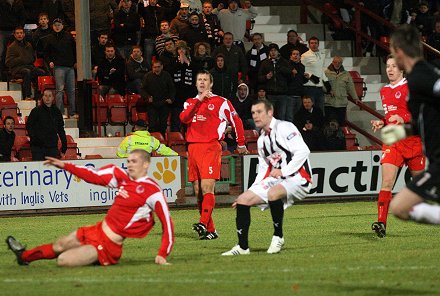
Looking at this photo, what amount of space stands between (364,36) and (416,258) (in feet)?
53.2

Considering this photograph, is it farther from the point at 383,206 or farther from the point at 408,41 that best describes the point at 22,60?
the point at 408,41

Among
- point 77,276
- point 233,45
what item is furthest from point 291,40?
point 77,276

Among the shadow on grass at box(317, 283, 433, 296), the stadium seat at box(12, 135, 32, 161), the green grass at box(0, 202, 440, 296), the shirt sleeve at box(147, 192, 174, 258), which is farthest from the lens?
the stadium seat at box(12, 135, 32, 161)

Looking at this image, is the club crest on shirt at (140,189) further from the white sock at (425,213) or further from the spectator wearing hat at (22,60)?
the spectator wearing hat at (22,60)

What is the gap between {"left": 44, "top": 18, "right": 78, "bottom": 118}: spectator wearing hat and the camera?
22844mm

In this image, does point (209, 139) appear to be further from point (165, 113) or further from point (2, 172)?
point (165, 113)

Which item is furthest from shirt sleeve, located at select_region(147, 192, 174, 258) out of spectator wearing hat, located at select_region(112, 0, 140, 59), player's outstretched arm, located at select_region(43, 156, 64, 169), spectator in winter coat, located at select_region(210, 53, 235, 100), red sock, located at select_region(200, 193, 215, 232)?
spectator wearing hat, located at select_region(112, 0, 140, 59)

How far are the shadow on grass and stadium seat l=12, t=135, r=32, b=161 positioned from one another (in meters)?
12.4

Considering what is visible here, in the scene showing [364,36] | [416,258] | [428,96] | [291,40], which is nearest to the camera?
[428,96]

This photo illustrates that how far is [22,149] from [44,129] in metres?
1.00

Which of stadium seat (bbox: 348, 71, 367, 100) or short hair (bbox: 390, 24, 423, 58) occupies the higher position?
short hair (bbox: 390, 24, 423, 58)

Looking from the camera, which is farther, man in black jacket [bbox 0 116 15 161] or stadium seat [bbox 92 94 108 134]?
stadium seat [bbox 92 94 108 134]

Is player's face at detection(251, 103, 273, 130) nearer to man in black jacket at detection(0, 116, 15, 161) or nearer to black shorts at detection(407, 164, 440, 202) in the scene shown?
black shorts at detection(407, 164, 440, 202)

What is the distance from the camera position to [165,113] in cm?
2275
